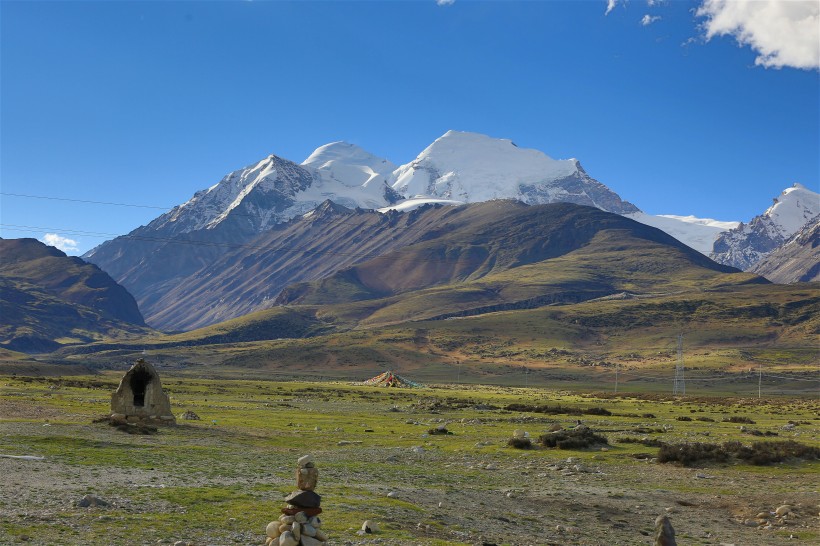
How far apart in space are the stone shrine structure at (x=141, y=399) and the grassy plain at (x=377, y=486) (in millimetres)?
1765

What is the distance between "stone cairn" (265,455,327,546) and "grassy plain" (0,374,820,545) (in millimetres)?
2880

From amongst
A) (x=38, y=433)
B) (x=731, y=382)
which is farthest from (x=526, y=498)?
(x=731, y=382)

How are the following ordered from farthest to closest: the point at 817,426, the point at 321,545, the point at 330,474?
1. the point at 817,426
2. the point at 330,474
3. the point at 321,545

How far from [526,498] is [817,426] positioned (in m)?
45.2

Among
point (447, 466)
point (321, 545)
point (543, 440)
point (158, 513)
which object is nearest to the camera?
point (321, 545)

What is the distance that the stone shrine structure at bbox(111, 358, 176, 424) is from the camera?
46094 mm

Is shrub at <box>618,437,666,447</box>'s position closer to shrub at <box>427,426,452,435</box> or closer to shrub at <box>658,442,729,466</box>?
shrub at <box>658,442,729,466</box>

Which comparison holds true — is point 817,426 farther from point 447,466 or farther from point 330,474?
point 330,474

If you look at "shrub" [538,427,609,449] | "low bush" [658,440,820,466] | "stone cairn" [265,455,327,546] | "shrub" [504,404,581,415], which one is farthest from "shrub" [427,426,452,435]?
"stone cairn" [265,455,327,546]

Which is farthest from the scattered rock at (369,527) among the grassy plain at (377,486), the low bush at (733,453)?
the low bush at (733,453)

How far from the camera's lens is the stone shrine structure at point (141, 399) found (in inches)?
1815

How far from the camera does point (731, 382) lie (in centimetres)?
18762

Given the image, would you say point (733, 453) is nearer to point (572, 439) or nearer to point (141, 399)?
point (572, 439)

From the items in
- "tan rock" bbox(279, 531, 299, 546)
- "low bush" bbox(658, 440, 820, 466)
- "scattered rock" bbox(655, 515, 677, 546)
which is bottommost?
"low bush" bbox(658, 440, 820, 466)
